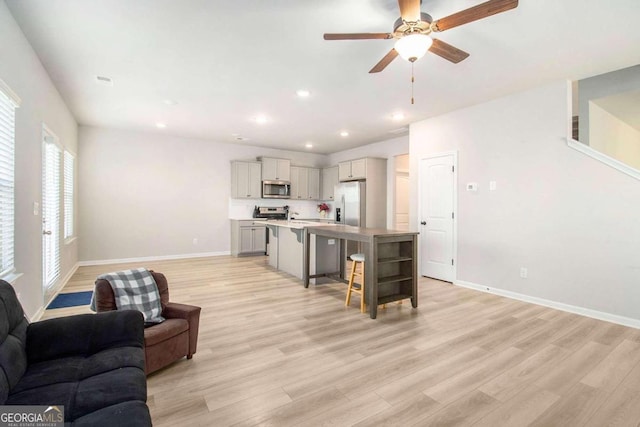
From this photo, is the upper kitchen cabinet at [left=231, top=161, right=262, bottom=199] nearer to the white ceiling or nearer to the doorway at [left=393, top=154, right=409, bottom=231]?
the white ceiling

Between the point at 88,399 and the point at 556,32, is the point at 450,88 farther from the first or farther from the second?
the point at 88,399

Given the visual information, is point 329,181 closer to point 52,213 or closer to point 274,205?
point 274,205

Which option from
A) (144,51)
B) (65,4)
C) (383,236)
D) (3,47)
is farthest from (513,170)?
(3,47)

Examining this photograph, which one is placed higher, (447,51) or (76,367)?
(447,51)

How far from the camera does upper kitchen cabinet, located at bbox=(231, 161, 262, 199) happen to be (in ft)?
24.0

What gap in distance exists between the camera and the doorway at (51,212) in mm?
3689

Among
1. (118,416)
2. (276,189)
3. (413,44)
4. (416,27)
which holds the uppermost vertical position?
→ (416,27)

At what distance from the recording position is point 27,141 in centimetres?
289

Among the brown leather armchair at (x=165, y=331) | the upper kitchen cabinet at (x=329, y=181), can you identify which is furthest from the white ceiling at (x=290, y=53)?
the upper kitchen cabinet at (x=329, y=181)

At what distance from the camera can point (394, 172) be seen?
694cm

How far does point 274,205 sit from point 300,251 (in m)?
Result: 3.39

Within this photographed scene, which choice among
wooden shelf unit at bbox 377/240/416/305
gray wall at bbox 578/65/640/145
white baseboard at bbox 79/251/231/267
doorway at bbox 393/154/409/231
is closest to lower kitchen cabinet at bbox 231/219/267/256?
white baseboard at bbox 79/251/231/267

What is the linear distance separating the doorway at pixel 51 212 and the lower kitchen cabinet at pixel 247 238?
131 inches

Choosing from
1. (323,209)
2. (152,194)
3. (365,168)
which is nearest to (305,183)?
(323,209)
